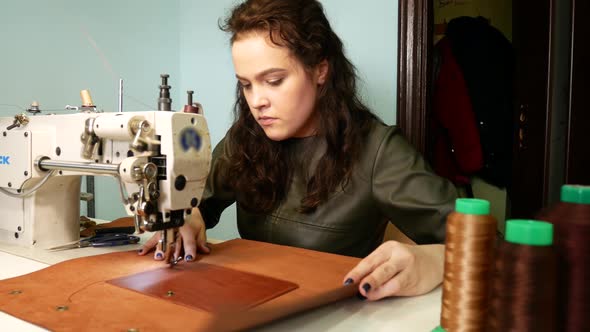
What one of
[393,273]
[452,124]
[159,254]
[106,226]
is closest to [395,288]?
[393,273]

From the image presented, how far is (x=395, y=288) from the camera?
81cm

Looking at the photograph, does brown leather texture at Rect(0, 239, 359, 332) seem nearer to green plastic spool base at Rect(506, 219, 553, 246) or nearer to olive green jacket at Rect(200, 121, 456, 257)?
olive green jacket at Rect(200, 121, 456, 257)

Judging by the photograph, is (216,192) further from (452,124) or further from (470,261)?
(452,124)

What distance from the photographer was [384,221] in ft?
4.58

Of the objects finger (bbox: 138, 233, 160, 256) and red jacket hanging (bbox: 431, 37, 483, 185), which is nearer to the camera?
finger (bbox: 138, 233, 160, 256)

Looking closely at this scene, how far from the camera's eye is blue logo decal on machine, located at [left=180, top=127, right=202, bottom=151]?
3.04 ft

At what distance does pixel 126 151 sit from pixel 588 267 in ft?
2.77

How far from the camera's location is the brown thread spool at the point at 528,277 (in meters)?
0.42

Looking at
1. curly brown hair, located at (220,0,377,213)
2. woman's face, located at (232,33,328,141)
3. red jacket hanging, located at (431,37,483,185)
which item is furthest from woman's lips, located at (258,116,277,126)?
red jacket hanging, located at (431,37,483,185)

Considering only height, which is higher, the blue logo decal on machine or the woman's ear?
the woman's ear

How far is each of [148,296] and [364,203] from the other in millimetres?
689

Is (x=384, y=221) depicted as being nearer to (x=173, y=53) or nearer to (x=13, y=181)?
(x=13, y=181)

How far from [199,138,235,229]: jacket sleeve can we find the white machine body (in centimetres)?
38

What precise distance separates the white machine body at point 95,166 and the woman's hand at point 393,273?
38 centimetres
